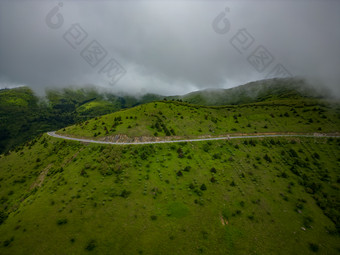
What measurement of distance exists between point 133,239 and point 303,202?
4553cm

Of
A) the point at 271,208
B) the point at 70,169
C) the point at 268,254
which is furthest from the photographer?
the point at 70,169

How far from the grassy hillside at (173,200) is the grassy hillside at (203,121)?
12383 millimetres

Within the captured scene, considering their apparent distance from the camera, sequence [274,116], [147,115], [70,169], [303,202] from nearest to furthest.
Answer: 1. [303,202]
2. [70,169]
3. [147,115]
4. [274,116]

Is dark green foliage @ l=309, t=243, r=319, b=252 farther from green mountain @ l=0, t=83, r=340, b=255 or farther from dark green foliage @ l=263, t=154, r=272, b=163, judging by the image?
dark green foliage @ l=263, t=154, r=272, b=163

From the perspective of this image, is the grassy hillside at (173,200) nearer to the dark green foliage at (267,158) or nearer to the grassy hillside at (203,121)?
the dark green foliage at (267,158)

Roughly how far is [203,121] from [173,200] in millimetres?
55319

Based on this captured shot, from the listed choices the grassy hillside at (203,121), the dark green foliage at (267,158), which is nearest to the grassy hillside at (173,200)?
Answer: the dark green foliage at (267,158)

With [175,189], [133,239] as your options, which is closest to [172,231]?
[133,239]

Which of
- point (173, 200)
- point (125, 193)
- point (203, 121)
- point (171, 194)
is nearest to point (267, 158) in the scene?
point (203, 121)

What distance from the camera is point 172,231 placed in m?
27.1

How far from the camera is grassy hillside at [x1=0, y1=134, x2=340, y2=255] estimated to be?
25594 mm

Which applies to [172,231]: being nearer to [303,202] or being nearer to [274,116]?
[303,202]

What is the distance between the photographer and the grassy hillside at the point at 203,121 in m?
67.2

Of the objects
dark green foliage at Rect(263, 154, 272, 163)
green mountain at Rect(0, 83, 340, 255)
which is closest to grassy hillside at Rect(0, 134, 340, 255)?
green mountain at Rect(0, 83, 340, 255)
